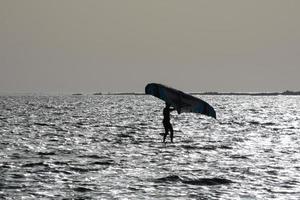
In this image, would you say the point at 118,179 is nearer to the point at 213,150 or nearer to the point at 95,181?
the point at 95,181

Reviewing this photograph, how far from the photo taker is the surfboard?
969 inches

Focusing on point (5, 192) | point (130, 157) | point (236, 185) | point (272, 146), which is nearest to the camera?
point (5, 192)

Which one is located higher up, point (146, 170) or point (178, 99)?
point (178, 99)

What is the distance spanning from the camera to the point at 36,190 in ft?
61.6

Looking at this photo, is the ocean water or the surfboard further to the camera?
the surfboard

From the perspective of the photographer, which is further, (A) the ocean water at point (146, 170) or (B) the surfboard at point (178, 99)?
(B) the surfboard at point (178, 99)

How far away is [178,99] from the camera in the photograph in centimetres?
2502

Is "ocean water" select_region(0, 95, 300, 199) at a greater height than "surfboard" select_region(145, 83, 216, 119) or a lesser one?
lesser

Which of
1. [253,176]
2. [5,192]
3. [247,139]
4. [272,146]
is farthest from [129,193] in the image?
[247,139]

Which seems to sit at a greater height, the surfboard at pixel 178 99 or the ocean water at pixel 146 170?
the surfboard at pixel 178 99

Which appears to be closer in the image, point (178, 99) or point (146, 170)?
point (146, 170)

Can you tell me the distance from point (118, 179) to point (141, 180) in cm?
93

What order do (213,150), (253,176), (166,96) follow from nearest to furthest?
(253,176) → (166,96) → (213,150)

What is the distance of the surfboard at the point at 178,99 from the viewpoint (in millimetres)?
24609
